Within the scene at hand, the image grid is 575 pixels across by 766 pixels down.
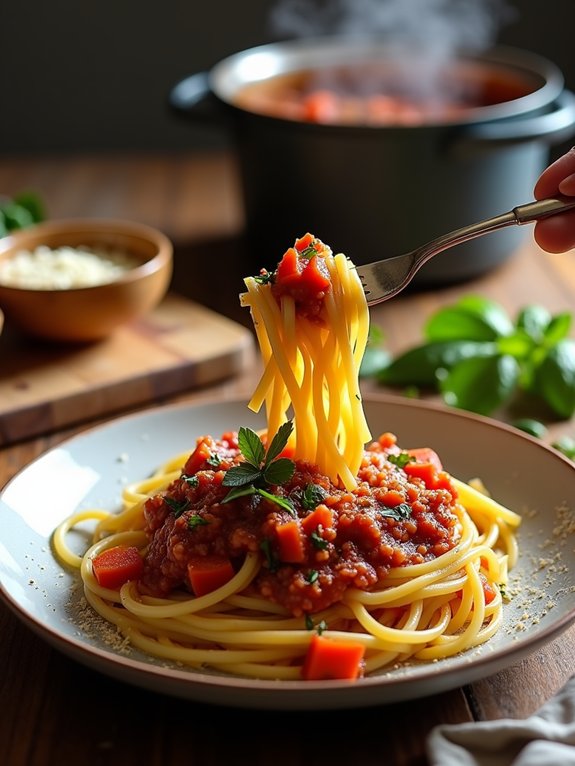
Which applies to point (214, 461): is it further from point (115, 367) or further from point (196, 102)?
point (196, 102)

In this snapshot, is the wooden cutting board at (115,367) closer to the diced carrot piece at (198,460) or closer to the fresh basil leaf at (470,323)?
the fresh basil leaf at (470,323)

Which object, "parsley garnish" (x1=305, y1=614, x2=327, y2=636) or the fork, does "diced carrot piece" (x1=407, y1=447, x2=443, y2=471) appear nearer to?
the fork

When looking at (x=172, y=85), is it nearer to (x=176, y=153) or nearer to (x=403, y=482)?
(x=176, y=153)

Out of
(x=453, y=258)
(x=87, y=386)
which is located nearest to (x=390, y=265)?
(x=87, y=386)

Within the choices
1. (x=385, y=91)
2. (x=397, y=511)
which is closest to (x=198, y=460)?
(x=397, y=511)

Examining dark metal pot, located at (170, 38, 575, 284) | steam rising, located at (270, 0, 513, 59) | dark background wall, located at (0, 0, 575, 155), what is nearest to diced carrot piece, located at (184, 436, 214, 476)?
dark metal pot, located at (170, 38, 575, 284)

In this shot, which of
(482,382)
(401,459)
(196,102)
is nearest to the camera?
(401,459)
